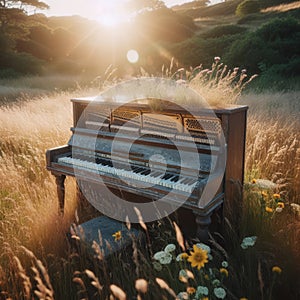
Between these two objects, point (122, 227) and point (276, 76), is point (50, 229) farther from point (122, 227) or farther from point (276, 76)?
point (276, 76)

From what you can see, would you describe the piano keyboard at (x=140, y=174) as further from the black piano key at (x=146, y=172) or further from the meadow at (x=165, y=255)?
the meadow at (x=165, y=255)

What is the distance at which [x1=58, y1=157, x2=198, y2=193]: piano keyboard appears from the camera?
9.34 ft

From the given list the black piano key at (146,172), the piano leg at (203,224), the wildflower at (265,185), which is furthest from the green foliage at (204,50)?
the piano leg at (203,224)

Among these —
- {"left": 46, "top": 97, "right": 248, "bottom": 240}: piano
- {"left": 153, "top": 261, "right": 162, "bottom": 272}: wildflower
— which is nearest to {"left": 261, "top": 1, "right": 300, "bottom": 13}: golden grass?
{"left": 46, "top": 97, "right": 248, "bottom": 240}: piano

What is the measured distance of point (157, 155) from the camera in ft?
10.6

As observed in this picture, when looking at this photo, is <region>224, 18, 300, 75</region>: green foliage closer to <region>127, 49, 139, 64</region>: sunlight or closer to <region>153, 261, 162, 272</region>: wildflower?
<region>127, 49, 139, 64</region>: sunlight

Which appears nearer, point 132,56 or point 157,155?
point 157,155

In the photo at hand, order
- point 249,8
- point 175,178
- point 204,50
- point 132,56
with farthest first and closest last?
point 249,8 → point 132,56 → point 204,50 → point 175,178

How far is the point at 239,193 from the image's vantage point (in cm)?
341

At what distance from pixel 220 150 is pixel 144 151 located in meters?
0.77

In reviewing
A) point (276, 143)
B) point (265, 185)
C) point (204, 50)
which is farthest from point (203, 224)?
point (204, 50)

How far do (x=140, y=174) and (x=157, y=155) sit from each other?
27 centimetres

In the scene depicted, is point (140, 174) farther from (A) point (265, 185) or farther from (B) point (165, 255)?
(A) point (265, 185)

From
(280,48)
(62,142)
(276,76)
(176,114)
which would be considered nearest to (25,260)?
(176,114)
